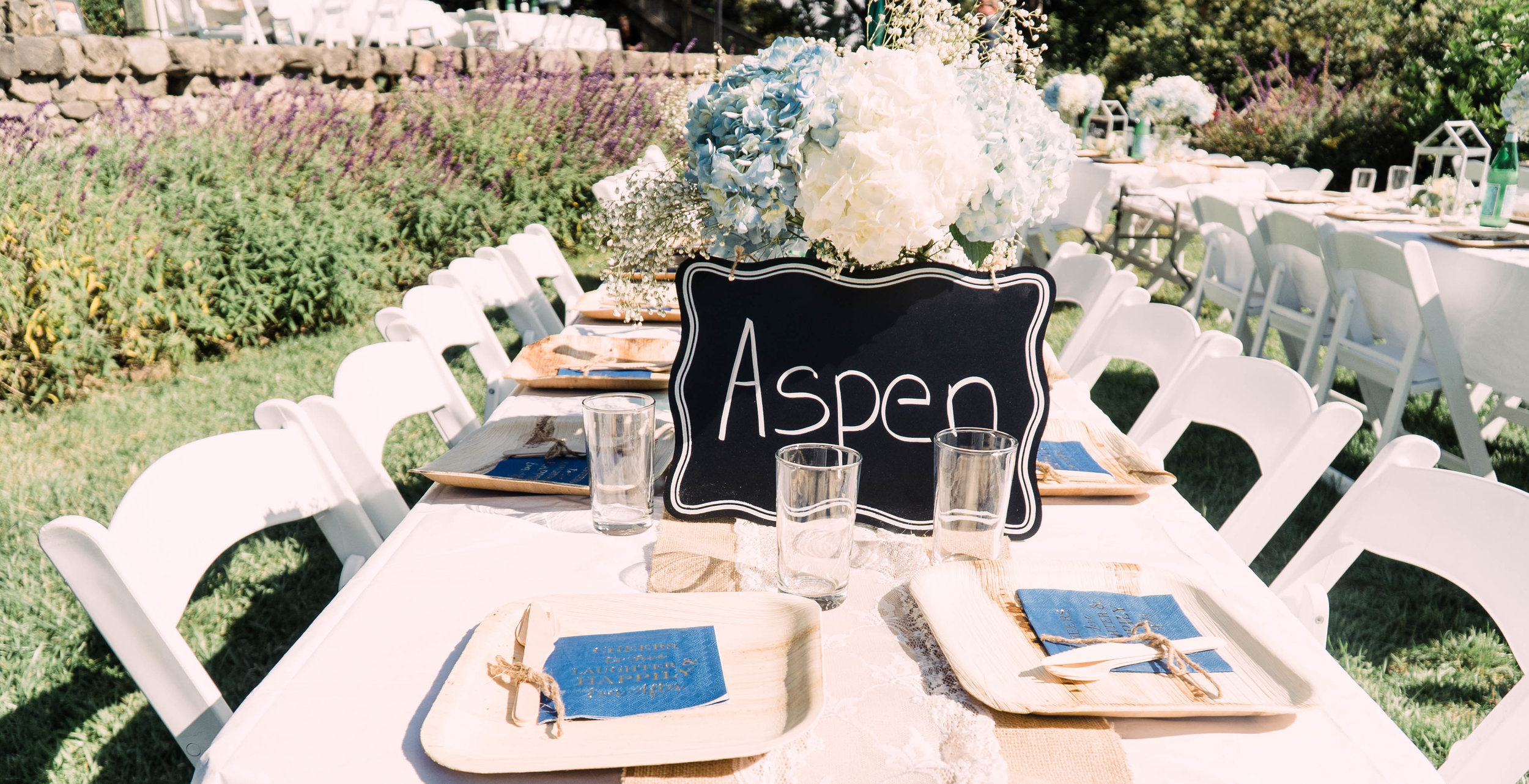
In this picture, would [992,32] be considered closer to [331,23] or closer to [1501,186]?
[1501,186]

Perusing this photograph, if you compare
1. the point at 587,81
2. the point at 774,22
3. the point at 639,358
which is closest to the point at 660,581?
the point at 639,358

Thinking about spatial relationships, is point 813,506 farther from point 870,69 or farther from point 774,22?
point 774,22

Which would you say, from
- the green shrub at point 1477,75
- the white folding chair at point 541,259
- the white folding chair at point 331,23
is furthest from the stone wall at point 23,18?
the green shrub at point 1477,75

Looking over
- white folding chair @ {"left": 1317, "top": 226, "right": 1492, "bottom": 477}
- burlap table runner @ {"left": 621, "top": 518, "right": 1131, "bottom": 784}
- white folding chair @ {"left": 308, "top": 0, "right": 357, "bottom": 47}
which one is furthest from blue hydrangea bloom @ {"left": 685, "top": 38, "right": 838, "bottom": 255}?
white folding chair @ {"left": 308, "top": 0, "right": 357, "bottom": 47}

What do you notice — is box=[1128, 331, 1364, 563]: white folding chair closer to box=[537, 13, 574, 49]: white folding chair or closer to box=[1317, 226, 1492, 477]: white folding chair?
box=[1317, 226, 1492, 477]: white folding chair

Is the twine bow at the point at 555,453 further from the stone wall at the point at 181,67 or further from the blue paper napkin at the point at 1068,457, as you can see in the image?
the stone wall at the point at 181,67

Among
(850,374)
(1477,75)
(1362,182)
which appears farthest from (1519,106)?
(1477,75)

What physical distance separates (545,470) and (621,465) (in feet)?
0.81

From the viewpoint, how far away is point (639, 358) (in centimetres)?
217

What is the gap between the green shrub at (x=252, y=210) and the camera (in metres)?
4.15

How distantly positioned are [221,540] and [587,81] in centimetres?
745

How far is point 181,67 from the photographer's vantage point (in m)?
7.76

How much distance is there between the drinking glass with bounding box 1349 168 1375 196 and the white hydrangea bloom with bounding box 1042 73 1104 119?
158 inches

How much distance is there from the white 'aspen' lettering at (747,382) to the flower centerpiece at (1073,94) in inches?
321
